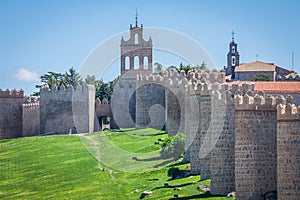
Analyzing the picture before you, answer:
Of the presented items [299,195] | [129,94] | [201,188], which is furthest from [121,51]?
[299,195]

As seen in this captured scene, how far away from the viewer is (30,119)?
60.0 meters

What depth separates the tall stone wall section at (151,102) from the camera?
52.8m

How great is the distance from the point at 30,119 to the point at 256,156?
3532 cm

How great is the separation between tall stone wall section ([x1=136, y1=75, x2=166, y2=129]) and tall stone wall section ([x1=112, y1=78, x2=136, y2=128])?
5180 millimetres

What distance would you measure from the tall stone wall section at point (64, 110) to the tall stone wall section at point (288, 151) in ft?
116

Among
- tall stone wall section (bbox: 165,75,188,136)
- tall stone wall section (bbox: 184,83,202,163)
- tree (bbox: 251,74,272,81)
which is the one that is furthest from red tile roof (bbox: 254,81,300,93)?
tree (bbox: 251,74,272,81)

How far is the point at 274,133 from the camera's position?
88.1 ft

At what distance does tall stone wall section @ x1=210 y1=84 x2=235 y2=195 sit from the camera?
1136 inches

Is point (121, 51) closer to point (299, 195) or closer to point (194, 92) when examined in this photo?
point (194, 92)

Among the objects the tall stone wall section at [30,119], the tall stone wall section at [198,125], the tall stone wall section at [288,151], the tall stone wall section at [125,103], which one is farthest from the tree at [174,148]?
the tall stone wall section at [30,119]

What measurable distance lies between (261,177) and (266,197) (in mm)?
698

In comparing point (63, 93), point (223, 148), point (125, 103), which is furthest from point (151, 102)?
point (223, 148)

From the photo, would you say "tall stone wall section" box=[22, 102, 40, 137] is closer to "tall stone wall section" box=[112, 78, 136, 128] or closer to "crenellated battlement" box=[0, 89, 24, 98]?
"crenellated battlement" box=[0, 89, 24, 98]

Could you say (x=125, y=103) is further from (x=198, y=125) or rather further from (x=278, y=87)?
(x=198, y=125)
